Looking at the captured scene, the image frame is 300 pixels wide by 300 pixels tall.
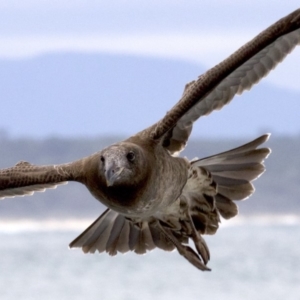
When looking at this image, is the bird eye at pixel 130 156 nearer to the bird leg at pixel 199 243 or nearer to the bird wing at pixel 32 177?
the bird wing at pixel 32 177

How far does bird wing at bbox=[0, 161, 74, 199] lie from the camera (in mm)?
10992

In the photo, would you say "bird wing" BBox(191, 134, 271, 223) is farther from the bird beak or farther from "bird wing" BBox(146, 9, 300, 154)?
the bird beak

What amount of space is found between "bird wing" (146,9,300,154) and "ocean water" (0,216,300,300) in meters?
29.4

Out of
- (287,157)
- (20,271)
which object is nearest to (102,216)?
(20,271)

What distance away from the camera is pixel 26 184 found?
11.2 metres

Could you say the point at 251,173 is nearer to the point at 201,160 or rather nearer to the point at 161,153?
the point at 201,160

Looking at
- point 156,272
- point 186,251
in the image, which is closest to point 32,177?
point 186,251

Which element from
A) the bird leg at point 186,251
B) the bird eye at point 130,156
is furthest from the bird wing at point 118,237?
the bird eye at point 130,156

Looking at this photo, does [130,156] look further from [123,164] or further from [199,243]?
[199,243]

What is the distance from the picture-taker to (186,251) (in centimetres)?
1177

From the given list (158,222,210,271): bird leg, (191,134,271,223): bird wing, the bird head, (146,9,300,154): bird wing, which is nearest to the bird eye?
the bird head

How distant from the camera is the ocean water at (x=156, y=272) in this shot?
43406mm

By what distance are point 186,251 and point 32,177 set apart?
5.28 ft

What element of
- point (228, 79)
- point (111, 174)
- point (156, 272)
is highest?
point (228, 79)
